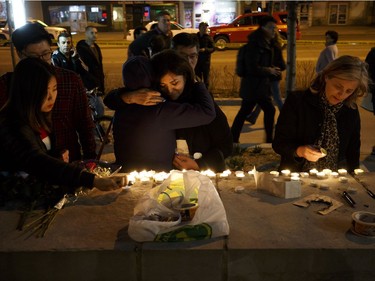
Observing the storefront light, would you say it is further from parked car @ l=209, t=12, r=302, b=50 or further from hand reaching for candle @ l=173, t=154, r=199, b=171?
parked car @ l=209, t=12, r=302, b=50

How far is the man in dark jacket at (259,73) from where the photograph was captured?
22.8ft

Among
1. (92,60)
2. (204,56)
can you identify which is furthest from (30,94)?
(204,56)

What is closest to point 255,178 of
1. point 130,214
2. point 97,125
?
point 130,214

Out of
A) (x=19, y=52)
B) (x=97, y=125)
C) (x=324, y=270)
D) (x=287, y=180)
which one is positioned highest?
(x=19, y=52)

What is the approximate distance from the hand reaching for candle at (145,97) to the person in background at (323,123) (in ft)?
3.55

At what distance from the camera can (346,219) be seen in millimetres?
2242

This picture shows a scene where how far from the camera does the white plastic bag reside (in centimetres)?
198

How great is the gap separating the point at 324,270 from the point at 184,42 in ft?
8.22

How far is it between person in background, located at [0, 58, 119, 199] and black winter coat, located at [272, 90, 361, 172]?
1.53 m

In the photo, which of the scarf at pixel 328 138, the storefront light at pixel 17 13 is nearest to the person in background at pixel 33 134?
the scarf at pixel 328 138

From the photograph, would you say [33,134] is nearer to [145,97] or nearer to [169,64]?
[145,97]

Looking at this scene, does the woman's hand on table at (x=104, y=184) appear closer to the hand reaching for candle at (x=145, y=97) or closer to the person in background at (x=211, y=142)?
the hand reaching for candle at (x=145, y=97)

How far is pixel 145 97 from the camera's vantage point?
9.05 feet

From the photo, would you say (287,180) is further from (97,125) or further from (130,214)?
(97,125)
